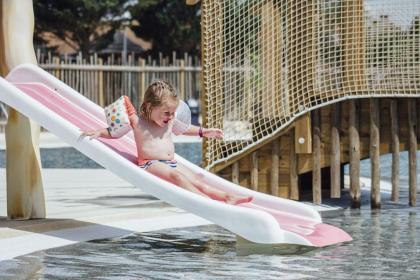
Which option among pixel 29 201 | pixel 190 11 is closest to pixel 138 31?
pixel 190 11

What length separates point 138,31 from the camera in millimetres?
46969

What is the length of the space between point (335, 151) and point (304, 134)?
40 cm

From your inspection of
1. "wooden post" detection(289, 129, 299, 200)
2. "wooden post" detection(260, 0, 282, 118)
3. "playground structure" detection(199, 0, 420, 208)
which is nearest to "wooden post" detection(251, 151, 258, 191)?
"playground structure" detection(199, 0, 420, 208)

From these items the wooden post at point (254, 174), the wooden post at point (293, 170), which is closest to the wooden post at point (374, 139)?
the wooden post at point (293, 170)

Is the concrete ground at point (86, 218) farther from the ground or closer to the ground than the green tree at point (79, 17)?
closer to the ground

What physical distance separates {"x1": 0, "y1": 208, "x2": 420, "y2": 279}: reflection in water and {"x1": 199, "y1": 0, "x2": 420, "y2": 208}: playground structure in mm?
2417

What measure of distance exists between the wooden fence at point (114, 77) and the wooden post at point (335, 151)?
19424 mm

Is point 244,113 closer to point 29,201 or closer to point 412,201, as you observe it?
point 412,201

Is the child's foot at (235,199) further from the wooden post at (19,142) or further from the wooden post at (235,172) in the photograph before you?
the wooden post at (235,172)

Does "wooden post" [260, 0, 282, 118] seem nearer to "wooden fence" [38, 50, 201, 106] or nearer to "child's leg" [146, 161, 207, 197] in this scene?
"child's leg" [146, 161, 207, 197]

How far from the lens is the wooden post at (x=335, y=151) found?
41.4 ft

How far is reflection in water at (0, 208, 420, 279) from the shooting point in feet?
25.1

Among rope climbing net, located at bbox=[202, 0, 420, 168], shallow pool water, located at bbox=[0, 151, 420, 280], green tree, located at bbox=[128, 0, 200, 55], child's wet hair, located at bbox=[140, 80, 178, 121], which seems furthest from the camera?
green tree, located at bbox=[128, 0, 200, 55]

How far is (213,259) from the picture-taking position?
8.47 metres
